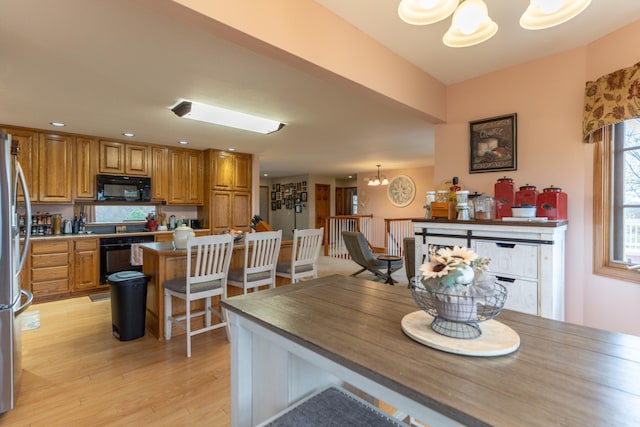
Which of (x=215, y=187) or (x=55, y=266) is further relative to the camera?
(x=215, y=187)

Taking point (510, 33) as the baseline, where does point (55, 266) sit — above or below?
below

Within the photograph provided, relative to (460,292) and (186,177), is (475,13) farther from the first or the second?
(186,177)

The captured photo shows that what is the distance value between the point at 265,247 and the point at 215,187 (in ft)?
9.41

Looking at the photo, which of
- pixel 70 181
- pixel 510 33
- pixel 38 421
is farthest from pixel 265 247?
pixel 70 181

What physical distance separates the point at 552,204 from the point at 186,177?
17.0 ft

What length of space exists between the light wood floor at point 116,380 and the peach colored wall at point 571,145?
267 centimetres

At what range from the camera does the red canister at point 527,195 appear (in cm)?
243

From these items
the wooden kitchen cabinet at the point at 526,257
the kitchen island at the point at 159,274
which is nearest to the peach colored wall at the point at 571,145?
the wooden kitchen cabinet at the point at 526,257

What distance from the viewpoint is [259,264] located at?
308cm

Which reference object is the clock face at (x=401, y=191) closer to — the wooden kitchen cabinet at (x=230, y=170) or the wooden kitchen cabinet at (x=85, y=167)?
the wooden kitchen cabinet at (x=230, y=170)

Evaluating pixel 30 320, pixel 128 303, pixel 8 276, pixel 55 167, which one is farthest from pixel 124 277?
pixel 55 167

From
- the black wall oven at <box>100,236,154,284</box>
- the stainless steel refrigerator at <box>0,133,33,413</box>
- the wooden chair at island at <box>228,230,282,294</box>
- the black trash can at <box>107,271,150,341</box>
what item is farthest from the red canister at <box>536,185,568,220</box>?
the black wall oven at <box>100,236,154,284</box>

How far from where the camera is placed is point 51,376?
2.25 metres

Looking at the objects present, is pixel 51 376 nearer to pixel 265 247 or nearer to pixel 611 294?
pixel 265 247
